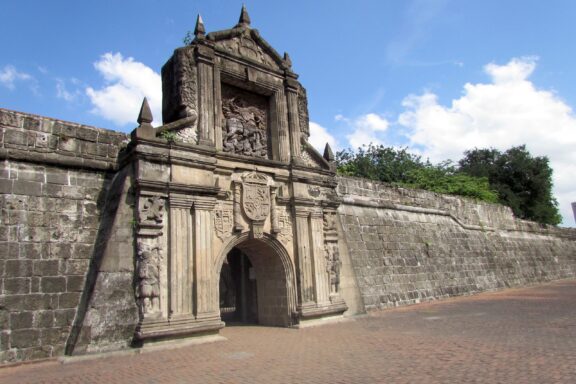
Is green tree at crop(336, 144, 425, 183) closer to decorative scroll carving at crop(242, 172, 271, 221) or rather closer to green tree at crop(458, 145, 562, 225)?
green tree at crop(458, 145, 562, 225)

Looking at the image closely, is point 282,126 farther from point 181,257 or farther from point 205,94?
point 181,257

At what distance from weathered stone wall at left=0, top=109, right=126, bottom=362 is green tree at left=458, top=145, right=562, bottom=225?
31816mm

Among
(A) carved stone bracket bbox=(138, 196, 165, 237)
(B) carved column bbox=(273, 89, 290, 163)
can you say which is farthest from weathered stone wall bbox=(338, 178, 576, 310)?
(A) carved stone bracket bbox=(138, 196, 165, 237)

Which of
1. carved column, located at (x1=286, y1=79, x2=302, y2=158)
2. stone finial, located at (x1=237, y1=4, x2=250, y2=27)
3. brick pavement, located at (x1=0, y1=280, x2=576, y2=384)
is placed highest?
stone finial, located at (x1=237, y1=4, x2=250, y2=27)

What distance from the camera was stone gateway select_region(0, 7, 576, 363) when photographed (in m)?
7.82

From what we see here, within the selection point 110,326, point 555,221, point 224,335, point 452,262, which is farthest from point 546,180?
point 110,326

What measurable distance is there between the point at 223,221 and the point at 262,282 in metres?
2.41

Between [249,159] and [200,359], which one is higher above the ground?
[249,159]

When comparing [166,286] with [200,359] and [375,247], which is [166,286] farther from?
[375,247]

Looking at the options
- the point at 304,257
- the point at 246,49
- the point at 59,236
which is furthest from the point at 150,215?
the point at 246,49

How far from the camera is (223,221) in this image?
9836mm

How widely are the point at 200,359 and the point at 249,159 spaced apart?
4936 millimetres

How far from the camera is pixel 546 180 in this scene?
1383 inches

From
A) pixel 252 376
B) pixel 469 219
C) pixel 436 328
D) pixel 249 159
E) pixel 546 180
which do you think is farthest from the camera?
pixel 546 180
